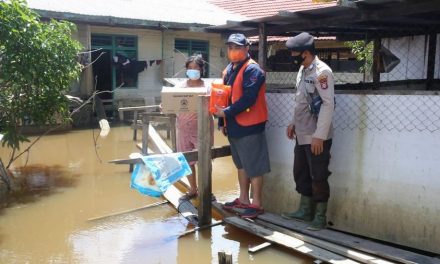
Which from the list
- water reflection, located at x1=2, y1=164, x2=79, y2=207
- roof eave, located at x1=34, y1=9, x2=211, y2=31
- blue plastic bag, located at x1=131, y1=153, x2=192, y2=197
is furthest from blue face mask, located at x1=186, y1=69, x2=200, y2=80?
roof eave, located at x1=34, y1=9, x2=211, y2=31

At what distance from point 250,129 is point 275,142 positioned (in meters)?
0.57

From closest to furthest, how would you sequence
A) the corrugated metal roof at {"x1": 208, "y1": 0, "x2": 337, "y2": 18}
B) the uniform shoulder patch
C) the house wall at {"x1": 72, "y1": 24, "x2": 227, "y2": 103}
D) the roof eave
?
the uniform shoulder patch → the roof eave → the house wall at {"x1": 72, "y1": 24, "x2": 227, "y2": 103} → the corrugated metal roof at {"x1": 208, "y1": 0, "x2": 337, "y2": 18}

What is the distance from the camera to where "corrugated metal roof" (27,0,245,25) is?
41.3 ft

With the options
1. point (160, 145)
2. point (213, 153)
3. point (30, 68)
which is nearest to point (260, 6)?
point (160, 145)

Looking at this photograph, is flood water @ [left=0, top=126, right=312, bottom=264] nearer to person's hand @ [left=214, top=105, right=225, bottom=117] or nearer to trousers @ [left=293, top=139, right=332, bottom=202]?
trousers @ [left=293, top=139, right=332, bottom=202]

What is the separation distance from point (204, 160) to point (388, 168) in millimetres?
1848

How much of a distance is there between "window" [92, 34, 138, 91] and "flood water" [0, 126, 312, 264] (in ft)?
22.4

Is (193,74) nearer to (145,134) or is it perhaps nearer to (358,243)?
(145,134)

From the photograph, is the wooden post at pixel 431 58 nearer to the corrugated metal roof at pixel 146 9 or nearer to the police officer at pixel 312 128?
the police officer at pixel 312 128

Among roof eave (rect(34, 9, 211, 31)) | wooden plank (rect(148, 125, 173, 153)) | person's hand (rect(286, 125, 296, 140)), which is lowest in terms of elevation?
wooden plank (rect(148, 125, 173, 153))

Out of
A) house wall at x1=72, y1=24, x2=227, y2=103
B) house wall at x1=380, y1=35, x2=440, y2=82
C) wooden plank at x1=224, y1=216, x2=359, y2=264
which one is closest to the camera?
wooden plank at x1=224, y1=216, x2=359, y2=264

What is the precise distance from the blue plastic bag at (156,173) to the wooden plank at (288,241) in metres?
0.80

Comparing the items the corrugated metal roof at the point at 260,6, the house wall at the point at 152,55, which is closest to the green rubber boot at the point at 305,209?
the house wall at the point at 152,55

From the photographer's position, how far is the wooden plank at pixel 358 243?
3.65 m
